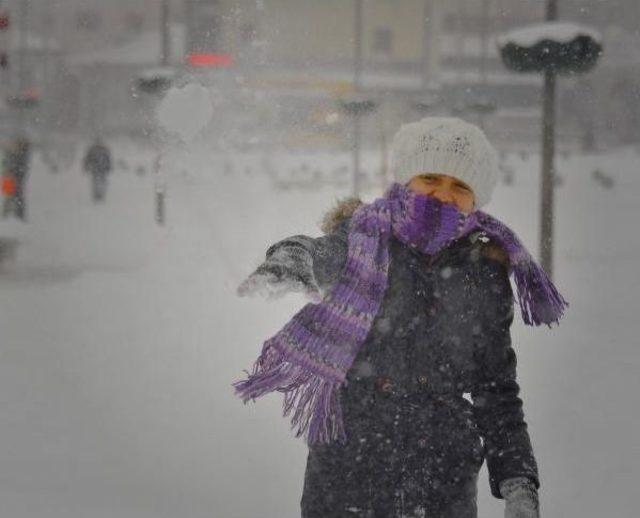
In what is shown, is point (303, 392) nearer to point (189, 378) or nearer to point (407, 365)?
point (407, 365)

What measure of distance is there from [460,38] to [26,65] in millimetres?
5068

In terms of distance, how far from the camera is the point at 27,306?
802 centimetres

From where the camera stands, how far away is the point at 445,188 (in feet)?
6.16

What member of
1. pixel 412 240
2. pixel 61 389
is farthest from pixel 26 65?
pixel 412 240

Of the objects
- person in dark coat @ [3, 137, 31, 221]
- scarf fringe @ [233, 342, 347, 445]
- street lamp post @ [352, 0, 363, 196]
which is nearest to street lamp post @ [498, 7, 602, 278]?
street lamp post @ [352, 0, 363, 196]

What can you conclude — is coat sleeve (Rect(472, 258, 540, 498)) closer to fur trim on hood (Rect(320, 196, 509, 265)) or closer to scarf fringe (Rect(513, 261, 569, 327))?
fur trim on hood (Rect(320, 196, 509, 265))

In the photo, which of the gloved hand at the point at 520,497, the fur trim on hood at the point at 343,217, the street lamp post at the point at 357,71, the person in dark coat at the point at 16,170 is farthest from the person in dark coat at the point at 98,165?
the gloved hand at the point at 520,497

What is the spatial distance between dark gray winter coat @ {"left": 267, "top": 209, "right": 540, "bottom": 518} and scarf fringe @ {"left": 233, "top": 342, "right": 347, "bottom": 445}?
0.09ft

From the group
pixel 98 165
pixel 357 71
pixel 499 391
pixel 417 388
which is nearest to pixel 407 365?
pixel 417 388

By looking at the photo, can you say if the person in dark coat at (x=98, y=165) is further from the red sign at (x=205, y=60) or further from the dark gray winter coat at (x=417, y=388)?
the dark gray winter coat at (x=417, y=388)

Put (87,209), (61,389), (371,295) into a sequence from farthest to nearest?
(87,209) → (61,389) → (371,295)

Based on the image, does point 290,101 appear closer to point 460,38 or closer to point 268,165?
point 460,38

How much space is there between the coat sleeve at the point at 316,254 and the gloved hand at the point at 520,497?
465 millimetres

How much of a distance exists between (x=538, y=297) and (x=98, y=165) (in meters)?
14.5
